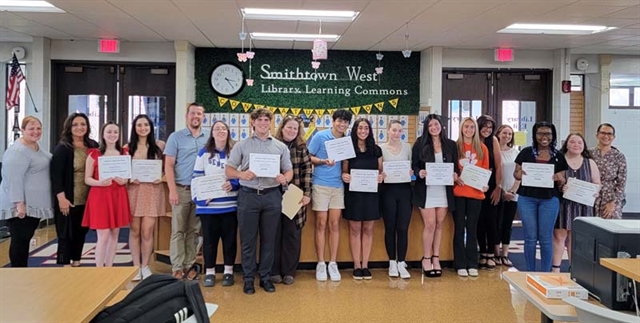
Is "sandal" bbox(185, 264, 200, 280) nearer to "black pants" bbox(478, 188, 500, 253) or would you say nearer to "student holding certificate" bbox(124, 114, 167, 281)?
"student holding certificate" bbox(124, 114, 167, 281)

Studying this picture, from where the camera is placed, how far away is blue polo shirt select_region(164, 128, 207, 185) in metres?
4.20

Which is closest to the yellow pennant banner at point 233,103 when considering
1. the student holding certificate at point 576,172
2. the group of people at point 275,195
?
the group of people at point 275,195

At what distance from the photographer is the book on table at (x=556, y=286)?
2059 mm

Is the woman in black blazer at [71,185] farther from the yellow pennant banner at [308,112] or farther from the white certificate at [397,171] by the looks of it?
the yellow pennant banner at [308,112]

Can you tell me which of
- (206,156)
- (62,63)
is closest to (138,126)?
(206,156)

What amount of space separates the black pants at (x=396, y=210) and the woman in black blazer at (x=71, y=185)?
2603 mm

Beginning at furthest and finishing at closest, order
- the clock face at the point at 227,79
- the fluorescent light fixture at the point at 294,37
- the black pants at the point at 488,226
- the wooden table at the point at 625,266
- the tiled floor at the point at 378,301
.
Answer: the clock face at the point at 227,79
the fluorescent light fixture at the point at 294,37
the black pants at the point at 488,226
the tiled floor at the point at 378,301
the wooden table at the point at 625,266

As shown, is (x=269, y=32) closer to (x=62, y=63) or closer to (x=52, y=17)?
(x=52, y=17)

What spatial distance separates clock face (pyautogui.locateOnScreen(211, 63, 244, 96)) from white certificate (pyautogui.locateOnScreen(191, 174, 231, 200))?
3.93 metres

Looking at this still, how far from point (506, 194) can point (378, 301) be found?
1868 millimetres

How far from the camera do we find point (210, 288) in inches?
163

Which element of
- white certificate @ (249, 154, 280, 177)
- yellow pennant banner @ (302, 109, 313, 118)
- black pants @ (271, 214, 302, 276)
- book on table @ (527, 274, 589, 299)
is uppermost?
yellow pennant banner @ (302, 109, 313, 118)

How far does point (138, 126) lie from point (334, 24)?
8.91 feet

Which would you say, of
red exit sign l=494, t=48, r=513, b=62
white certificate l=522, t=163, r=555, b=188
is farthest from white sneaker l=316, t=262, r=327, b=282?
red exit sign l=494, t=48, r=513, b=62
